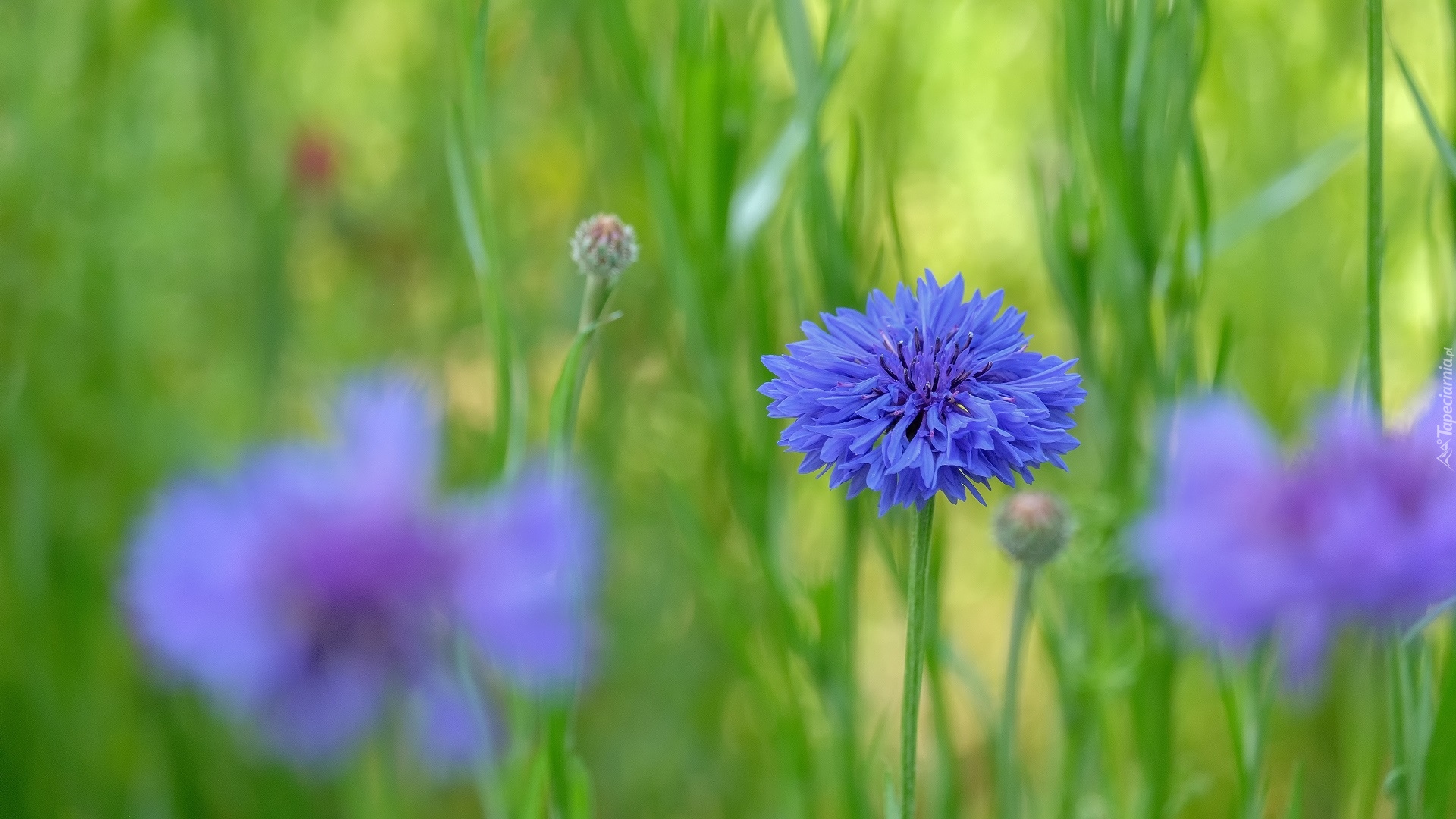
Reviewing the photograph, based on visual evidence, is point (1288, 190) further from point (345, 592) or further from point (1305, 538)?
point (345, 592)

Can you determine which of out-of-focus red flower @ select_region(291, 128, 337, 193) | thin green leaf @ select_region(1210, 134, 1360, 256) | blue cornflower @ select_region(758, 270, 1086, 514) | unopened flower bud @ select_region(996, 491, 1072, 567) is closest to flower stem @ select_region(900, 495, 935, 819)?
blue cornflower @ select_region(758, 270, 1086, 514)

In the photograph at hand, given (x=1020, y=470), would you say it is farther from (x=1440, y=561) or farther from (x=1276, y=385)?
(x=1276, y=385)

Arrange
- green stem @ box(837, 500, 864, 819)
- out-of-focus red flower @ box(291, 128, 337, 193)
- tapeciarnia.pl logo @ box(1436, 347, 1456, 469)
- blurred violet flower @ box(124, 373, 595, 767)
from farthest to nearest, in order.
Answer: out-of-focus red flower @ box(291, 128, 337, 193) < green stem @ box(837, 500, 864, 819) < tapeciarnia.pl logo @ box(1436, 347, 1456, 469) < blurred violet flower @ box(124, 373, 595, 767)

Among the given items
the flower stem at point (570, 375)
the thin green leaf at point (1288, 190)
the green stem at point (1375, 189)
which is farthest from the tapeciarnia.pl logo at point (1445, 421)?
the flower stem at point (570, 375)

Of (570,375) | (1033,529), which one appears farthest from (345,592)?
(1033,529)

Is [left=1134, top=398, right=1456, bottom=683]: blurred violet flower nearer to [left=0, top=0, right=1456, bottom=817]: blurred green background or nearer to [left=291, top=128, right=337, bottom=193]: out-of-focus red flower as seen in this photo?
[left=0, top=0, right=1456, bottom=817]: blurred green background

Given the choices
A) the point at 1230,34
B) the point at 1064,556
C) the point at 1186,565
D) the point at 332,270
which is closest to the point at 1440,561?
the point at 1186,565

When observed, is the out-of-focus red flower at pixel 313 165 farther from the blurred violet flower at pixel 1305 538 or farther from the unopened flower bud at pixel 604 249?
the blurred violet flower at pixel 1305 538
